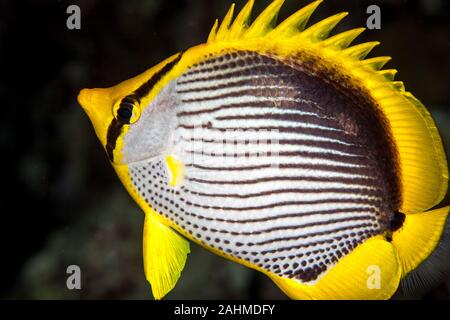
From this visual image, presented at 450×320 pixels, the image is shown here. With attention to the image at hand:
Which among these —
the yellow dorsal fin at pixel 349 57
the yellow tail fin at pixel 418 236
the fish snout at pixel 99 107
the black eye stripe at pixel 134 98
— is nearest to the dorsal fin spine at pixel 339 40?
the yellow dorsal fin at pixel 349 57

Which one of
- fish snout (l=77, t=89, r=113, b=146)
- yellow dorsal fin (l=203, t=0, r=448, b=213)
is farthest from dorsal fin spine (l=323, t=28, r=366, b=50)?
fish snout (l=77, t=89, r=113, b=146)

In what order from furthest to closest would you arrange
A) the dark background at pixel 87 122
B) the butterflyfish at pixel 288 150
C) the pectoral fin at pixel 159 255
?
the dark background at pixel 87 122 < the pectoral fin at pixel 159 255 < the butterflyfish at pixel 288 150

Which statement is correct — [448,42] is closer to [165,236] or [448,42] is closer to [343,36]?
[343,36]

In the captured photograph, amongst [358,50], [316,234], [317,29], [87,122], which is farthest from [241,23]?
[87,122]

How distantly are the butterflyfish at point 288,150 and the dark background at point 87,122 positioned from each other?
0.70 metres

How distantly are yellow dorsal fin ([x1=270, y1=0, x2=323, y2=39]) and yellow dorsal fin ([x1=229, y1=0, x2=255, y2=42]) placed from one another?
0.07m

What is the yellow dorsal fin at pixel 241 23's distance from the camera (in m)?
1.04

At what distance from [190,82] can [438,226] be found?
2.54 ft

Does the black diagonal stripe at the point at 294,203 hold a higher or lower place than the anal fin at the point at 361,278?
higher

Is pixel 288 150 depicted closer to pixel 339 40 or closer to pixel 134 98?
pixel 339 40

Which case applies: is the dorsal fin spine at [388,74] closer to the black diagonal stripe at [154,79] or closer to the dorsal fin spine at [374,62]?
the dorsal fin spine at [374,62]

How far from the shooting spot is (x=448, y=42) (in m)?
1.82

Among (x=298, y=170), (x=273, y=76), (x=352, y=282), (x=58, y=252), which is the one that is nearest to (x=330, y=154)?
(x=298, y=170)

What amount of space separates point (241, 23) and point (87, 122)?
1.29 metres
